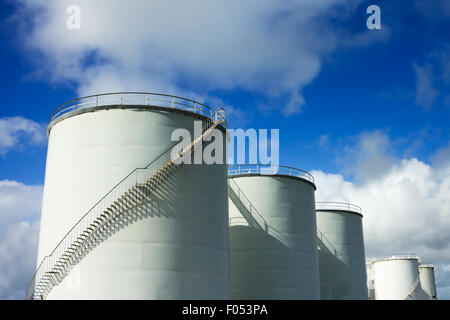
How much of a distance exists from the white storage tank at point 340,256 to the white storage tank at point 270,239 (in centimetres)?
795

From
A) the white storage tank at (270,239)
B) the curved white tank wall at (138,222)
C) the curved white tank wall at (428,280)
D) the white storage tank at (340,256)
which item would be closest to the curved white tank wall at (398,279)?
the curved white tank wall at (428,280)

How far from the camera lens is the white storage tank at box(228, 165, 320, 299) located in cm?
2876

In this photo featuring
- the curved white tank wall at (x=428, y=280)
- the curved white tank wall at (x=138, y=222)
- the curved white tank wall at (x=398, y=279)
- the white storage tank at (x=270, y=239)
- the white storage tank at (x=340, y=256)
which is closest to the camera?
the curved white tank wall at (x=138, y=222)

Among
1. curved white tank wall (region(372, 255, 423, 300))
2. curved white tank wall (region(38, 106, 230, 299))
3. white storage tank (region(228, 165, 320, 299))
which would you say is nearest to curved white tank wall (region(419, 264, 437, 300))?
curved white tank wall (region(372, 255, 423, 300))

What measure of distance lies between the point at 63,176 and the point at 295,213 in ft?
49.9

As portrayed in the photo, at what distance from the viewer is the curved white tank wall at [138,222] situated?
19.1 metres

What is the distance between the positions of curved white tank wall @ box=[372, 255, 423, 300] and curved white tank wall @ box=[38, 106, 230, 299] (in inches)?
1627

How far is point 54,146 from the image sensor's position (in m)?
22.3

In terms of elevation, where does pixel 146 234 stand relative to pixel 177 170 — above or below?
below

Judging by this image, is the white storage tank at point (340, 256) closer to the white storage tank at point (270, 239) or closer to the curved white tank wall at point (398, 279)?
the white storage tank at point (270, 239)
